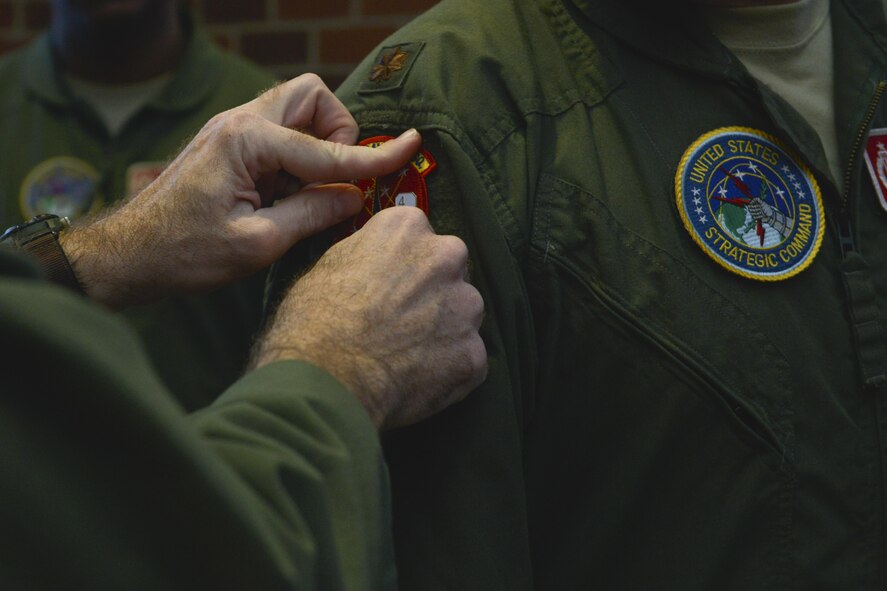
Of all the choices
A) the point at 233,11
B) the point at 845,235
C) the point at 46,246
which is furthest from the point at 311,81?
the point at 233,11

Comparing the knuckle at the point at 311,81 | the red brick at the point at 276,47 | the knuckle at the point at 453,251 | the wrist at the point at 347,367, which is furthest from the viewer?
the red brick at the point at 276,47

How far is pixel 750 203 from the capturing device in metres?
1.15

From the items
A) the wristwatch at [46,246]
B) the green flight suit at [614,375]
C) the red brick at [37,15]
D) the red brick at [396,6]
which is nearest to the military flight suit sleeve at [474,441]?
the green flight suit at [614,375]

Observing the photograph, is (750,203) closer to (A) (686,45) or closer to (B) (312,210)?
(A) (686,45)

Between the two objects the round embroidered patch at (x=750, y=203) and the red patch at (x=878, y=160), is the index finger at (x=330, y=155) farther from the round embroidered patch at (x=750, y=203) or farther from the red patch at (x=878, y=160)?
the red patch at (x=878, y=160)

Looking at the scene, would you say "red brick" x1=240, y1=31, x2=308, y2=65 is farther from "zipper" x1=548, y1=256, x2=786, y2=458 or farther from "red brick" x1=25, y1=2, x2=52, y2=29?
"zipper" x1=548, y1=256, x2=786, y2=458

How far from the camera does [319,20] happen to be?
2.63 metres

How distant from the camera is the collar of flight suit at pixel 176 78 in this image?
2.68m

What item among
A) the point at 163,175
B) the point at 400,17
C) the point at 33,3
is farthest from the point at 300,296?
the point at 33,3

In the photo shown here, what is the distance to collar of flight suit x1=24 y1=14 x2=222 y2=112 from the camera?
268cm

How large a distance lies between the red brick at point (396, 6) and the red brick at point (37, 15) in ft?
3.10

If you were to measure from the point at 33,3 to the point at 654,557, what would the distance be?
97.9 inches

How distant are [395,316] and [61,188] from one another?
179 cm

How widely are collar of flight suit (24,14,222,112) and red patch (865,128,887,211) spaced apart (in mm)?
1784
